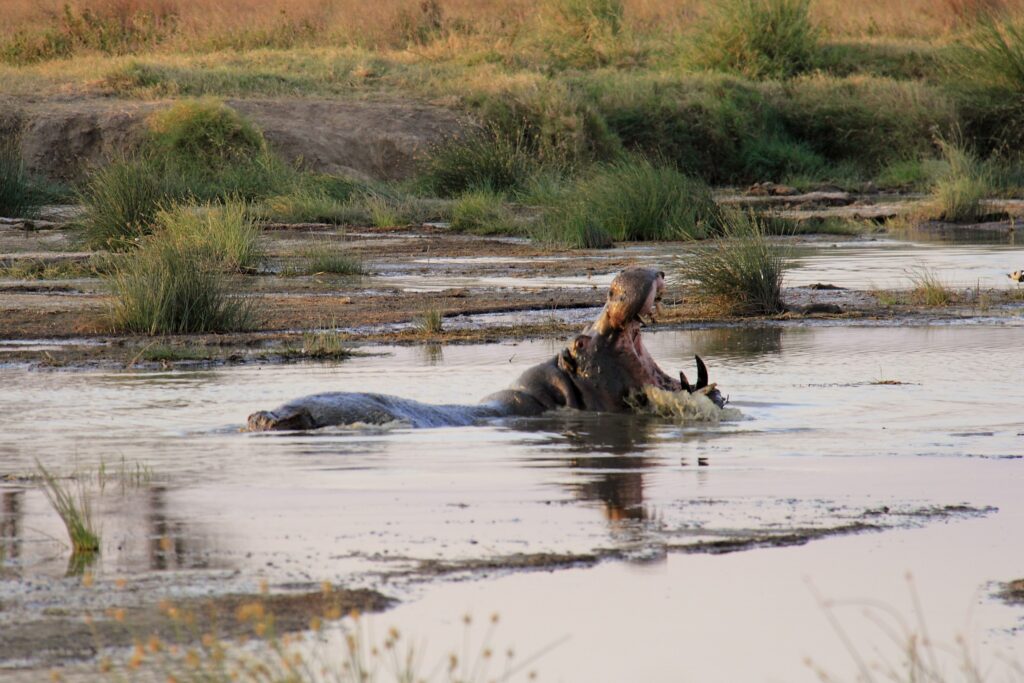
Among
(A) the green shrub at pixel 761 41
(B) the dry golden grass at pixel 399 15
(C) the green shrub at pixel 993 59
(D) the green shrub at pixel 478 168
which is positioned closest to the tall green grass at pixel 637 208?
(D) the green shrub at pixel 478 168

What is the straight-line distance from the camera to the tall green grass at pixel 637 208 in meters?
22.3

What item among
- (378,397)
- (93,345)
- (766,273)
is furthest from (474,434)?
(766,273)

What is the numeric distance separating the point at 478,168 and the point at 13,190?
8.06 meters

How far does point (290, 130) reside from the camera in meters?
32.9

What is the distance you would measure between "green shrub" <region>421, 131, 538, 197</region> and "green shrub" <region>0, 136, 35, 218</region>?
7.11 m

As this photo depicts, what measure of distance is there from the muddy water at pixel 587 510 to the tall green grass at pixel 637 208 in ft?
37.9

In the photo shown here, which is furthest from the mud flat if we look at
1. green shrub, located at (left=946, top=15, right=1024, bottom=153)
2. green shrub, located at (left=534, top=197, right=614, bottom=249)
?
green shrub, located at (left=946, top=15, right=1024, bottom=153)

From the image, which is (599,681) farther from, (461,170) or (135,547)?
(461,170)

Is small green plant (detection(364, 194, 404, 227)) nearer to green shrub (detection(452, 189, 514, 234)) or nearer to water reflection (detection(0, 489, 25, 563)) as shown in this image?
green shrub (detection(452, 189, 514, 234))

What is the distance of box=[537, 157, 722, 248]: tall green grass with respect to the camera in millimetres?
22312

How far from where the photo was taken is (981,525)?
6.37 meters

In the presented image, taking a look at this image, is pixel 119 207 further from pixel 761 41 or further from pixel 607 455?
pixel 761 41

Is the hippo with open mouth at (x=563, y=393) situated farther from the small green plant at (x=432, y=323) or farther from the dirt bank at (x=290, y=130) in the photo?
the dirt bank at (x=290, y=130)

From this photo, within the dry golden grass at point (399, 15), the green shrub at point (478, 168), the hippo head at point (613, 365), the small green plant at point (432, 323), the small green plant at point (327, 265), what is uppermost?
the dry golden grass at point (399, 15)
